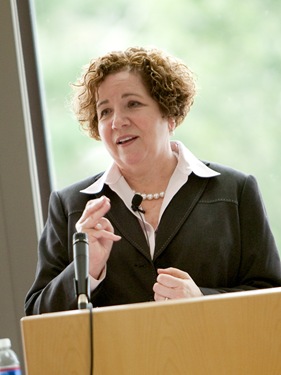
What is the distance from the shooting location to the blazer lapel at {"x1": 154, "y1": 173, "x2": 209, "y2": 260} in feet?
9.27

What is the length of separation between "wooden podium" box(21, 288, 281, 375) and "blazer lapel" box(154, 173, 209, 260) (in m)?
1.07

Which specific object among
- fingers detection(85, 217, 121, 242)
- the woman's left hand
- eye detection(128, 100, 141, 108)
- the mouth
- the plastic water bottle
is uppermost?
eye detection(128, 100, 141, 108)

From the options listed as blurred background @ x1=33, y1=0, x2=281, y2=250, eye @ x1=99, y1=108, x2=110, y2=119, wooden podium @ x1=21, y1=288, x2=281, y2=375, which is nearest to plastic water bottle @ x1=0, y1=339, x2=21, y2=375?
wooden podium @ x1=21, y1=288, x2=281, y2=375

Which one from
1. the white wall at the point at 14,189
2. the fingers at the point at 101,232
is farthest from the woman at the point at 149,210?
the white wall at the point at 14,189

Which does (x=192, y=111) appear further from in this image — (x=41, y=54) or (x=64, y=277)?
(x=64, y=277)

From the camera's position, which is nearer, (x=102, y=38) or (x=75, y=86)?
(x=75, y=86)

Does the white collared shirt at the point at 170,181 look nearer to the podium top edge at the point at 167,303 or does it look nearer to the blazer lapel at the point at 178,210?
the blazer lapel at the point at 178,210

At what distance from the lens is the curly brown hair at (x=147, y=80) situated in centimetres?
301

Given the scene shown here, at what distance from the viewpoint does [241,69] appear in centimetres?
370

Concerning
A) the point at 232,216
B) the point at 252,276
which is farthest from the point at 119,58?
the point at 252,276

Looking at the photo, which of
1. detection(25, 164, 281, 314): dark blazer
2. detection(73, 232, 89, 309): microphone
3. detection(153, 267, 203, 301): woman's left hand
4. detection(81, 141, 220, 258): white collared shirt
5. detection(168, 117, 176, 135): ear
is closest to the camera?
detection(73, 232, 89, 309): microphone

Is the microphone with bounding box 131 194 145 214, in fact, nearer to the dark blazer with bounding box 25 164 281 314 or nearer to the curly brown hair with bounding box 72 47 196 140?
the dark blazer with bounding box 25 164 281 314

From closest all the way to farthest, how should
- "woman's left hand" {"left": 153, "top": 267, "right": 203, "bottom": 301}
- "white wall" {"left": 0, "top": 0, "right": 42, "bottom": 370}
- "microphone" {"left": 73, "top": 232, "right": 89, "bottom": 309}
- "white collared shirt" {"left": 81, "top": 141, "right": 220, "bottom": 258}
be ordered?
"microphone" {"left": 73, "top": 232, "right": 89, "bottom": 309}, "woman's left hand" {"left": 153, "top": 267, "right": 203, "bottom": 301}, "white collared shirt" {"left": 81, "top": 141, "right": 220, "bottom": 258}, "white wall" {"left": 0, "top": 0, "right": 42, "bottom": 370}

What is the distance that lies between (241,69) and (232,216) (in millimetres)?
1052
